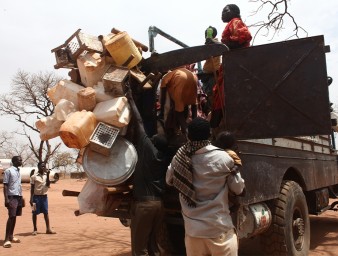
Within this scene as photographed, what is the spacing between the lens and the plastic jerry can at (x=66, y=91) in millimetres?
3883

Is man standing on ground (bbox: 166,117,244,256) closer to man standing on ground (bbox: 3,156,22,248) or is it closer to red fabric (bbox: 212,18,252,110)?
red fabric (bbox: 212,18,252,110)

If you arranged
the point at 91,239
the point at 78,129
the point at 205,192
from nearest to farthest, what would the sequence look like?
the point at 205,192
the point at 78,129
the point at 91,239

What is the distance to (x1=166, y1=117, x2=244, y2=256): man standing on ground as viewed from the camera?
8.95 ft

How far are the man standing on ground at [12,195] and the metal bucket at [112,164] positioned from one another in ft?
15.1

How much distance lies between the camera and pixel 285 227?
4.39 meters

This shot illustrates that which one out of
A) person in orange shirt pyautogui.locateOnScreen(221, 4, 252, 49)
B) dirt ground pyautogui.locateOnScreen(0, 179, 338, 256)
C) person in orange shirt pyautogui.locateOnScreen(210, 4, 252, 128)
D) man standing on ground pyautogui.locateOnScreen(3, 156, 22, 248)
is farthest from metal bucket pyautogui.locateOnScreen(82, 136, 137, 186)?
man standing on ground pyautogui.locateOnScreen(3, 156, 22, 248)

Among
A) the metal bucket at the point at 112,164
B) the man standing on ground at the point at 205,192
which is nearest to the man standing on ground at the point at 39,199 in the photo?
the metal bucket at the point at 112,164

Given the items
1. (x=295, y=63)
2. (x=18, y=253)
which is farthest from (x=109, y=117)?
(x=18, y=253)

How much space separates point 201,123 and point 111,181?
1.21 meters

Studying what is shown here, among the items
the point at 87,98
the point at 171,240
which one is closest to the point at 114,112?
the point at 87,98

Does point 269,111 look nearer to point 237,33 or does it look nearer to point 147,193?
point 237,33

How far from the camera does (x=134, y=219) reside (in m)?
3.69

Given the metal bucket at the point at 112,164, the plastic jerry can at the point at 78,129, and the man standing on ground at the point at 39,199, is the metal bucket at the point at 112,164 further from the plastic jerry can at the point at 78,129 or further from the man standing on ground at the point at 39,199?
the man standing on ground at the point at 39,199

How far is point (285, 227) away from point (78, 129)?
2584 millimetres
